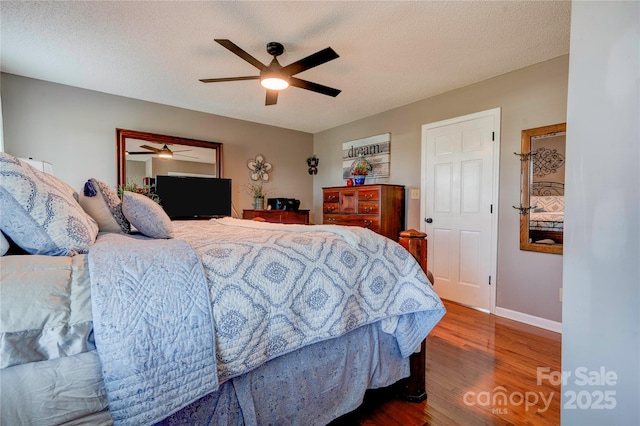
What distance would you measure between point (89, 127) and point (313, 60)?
3127 millimetres

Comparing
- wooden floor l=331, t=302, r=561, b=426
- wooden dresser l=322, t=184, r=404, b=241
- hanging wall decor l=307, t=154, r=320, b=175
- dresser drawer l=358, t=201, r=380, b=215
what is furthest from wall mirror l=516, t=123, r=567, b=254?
hanging wall decor l=307, t=154, r=320, b=175

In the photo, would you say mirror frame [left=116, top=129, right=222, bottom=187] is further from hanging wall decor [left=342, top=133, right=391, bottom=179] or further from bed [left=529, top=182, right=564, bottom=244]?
bed [left=529, top=182, right=564, bottom=244]

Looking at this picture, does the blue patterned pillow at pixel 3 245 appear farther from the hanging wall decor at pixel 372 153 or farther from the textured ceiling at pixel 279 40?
the hanging wall decor at pixel 372 153

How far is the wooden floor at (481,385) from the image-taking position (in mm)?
1534

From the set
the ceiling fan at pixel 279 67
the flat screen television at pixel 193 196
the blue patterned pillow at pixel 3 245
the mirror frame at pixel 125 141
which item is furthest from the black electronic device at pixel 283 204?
the blue patterned pillow at pixel 3 245

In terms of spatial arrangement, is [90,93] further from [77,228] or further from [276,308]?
[276,308]

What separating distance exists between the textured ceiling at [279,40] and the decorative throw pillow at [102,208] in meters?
1.43

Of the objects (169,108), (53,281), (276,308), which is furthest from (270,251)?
(169,108)

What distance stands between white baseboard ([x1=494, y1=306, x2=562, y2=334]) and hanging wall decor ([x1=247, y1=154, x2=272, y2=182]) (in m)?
3.82

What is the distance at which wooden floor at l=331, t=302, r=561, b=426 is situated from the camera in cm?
153

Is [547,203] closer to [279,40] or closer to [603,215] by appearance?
[603,215]

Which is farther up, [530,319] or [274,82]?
[274,82]

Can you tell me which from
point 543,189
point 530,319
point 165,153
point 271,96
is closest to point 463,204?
point 543,189

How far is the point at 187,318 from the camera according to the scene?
886 millimetres
